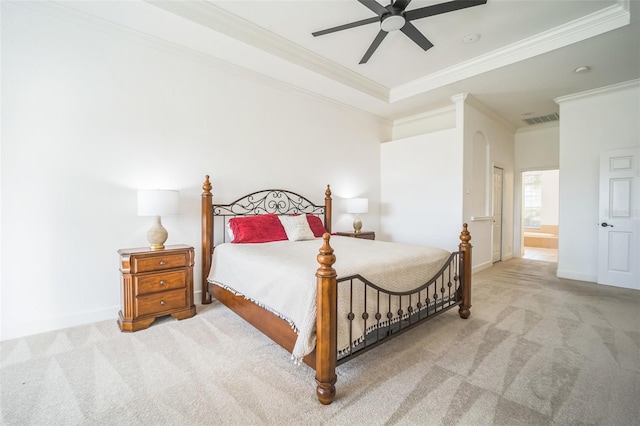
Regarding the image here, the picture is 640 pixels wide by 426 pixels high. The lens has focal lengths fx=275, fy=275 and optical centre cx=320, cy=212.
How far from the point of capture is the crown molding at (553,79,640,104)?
161 inches

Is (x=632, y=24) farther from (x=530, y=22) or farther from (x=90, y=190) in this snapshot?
(x=90, y=190)

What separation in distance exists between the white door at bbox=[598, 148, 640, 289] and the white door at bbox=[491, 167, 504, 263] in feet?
5.41

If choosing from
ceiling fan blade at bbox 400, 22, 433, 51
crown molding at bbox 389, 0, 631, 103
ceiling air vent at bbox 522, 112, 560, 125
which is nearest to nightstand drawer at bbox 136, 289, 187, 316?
ceiling fan blade at bbox 400, 22, 433, 51

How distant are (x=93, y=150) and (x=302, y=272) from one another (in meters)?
2.54

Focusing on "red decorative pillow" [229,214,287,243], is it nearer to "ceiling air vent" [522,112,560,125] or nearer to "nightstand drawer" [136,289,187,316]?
"nightstand drawer" [136,289,187,316]

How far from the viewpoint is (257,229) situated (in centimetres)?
342

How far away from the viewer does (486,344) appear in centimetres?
234

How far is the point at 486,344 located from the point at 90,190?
13.0 ft

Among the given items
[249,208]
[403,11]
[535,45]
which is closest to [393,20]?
[403,11]

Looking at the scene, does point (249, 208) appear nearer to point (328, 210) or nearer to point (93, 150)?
point (328, 210)

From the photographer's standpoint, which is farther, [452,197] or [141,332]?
[452,197]

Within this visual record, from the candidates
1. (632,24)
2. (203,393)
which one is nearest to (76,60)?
(203,393)

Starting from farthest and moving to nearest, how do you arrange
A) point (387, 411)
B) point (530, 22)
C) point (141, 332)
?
point (530, 22)
point (141, 332)
point (387, 411)

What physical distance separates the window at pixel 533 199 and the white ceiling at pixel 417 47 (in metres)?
6.78
